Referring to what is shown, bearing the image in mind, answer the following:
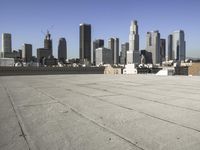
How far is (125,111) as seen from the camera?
29.7ft

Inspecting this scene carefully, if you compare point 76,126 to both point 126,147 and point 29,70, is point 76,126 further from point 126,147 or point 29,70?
point 29,70

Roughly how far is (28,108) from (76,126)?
3.61m

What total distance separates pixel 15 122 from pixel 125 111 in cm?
365

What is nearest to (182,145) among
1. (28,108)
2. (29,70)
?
(28,108)

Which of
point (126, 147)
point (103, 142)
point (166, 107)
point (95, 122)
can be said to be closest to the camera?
point (126, 147)

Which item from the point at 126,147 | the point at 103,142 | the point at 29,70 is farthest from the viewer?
the point at 29,70

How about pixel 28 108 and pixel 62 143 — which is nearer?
pixel 62 143

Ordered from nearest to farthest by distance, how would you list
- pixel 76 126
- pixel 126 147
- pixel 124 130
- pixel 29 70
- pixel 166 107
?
pixel 126 147
pixel 124 130
pixel 76 126
pixel 166 107
pixel 29 70

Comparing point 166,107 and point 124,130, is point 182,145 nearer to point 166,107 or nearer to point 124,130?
point 124,130

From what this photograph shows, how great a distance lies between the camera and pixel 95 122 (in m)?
7.49

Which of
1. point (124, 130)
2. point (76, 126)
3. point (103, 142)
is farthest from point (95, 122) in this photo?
point (103, 142)

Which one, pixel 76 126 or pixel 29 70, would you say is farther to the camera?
pixel 29 70

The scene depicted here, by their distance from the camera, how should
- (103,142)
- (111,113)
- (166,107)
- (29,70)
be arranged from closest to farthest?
1. (103,142)
2. (111,113)
3. (166,107)
4. (29,70)

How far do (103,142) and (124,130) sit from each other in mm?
1065
